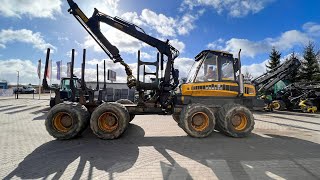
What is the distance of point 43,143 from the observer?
23.4 ft

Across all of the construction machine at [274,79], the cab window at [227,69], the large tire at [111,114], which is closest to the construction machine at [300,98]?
the construction machine at [274,79]

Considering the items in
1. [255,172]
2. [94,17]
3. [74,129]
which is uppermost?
[94,17]

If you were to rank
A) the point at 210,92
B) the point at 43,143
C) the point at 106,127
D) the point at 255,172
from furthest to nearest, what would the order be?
the point at 210,92, the point at 106,127, the point at 43,143, the point at 255,172

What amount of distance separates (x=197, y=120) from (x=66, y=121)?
4.48 m

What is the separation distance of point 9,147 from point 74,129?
71.4 inches

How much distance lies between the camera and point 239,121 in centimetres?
849

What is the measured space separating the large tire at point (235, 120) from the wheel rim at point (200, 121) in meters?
0.57

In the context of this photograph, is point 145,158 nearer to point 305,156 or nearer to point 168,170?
point 168,170

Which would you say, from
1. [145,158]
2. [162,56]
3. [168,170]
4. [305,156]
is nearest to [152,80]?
[162,56]

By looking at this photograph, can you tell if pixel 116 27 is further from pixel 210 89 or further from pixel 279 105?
pixel 279 105

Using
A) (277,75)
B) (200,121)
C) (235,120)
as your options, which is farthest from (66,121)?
(277,75)

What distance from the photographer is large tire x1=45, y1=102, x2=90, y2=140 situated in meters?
7.55

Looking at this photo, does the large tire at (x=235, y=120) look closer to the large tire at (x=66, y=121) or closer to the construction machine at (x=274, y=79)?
the large tire at (x=66, y=121)

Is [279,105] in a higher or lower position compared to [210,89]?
lower
